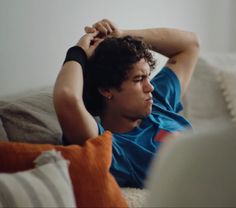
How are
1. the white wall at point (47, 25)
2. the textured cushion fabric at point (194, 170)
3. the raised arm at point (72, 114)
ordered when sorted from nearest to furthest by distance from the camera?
the textured cushion fabric at point (194, 170), the raised arm at point (72, 114), the white wall at point (47, 25)

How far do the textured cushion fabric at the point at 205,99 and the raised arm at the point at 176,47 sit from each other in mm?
137

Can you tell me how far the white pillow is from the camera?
195 centimetres

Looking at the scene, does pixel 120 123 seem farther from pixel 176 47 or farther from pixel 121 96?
pixel 176 47

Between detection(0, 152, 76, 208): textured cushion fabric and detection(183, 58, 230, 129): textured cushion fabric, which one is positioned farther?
detection(183, 58, 230, 129): textured cushion fabric

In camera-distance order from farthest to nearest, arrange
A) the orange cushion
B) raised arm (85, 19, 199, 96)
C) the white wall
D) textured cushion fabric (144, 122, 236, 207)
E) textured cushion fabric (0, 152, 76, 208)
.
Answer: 1. raised arm (85, 19, 199, 96)
2. the white wall
3. the orange cushion
4. textured cushion fabric (0, 152, 76, 208)
5. textured cushion fabric (144, 122, 236, 207)

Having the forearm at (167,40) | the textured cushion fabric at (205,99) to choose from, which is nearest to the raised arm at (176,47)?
the forearm at (167,40)

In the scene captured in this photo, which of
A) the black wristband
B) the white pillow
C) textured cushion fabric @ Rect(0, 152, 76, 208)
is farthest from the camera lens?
the white pillow

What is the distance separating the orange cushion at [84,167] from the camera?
1.18 meters

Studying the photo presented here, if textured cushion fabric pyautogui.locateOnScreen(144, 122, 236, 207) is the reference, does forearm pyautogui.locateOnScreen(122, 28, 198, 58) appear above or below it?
below

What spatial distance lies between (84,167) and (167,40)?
34.0 inches

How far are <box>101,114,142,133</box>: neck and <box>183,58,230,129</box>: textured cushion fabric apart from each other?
17.4 inches

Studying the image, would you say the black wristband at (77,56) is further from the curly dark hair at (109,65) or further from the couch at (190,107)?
Answer: the couch at (190,107)

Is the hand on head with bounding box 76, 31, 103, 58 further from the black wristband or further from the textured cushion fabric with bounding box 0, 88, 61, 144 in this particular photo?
the textured cushion fabric with bounding box 0, 88, 61, 144

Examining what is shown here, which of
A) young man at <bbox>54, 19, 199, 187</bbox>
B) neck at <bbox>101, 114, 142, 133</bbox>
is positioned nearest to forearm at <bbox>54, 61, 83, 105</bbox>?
young man at <bbox>54, 19, 199, 187</bbox>
